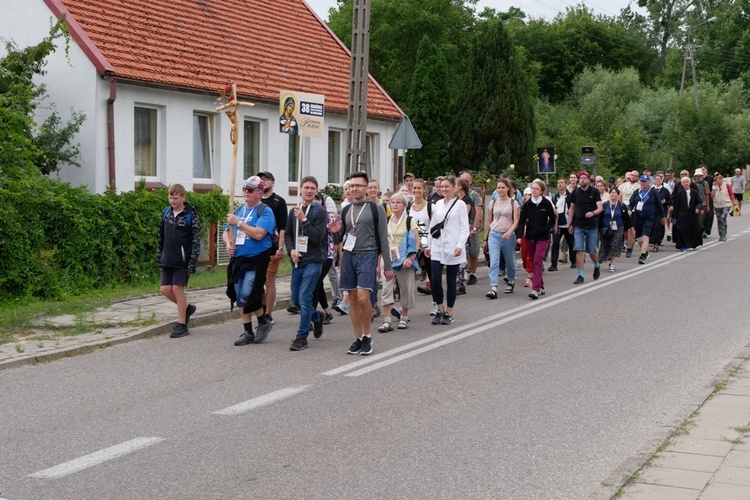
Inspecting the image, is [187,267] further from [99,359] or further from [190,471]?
[190,471]

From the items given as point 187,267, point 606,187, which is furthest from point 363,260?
point 606,187

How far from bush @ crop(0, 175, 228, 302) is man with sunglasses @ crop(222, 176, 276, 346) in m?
4.18

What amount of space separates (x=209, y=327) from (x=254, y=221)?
220 cm

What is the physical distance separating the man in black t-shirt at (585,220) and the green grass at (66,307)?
19.7ft

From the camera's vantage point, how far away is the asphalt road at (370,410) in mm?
5754

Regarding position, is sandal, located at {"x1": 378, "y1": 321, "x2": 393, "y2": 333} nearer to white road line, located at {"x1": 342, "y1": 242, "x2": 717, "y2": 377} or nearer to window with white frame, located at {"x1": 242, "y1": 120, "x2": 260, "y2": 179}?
white road line, located at {"x1": 342, "y1": 242, "x2": 717, "y2": 377}

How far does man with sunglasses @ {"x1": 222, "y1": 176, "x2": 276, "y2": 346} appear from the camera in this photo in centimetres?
1076

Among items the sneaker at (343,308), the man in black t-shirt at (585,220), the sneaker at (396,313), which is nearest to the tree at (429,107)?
the man in black t-shirt at (585,220)

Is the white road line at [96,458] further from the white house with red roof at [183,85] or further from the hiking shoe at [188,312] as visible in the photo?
the white house with red roof at [183,85]

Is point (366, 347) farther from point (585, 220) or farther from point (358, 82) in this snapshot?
point (358, 82)

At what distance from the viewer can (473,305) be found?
14438 millimetres

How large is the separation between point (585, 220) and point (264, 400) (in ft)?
34.8

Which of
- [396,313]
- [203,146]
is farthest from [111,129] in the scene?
[396,313]

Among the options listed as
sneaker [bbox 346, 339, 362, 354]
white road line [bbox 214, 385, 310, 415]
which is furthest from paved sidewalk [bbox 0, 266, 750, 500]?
white road line [bbox 214, 385, 310, 415]
